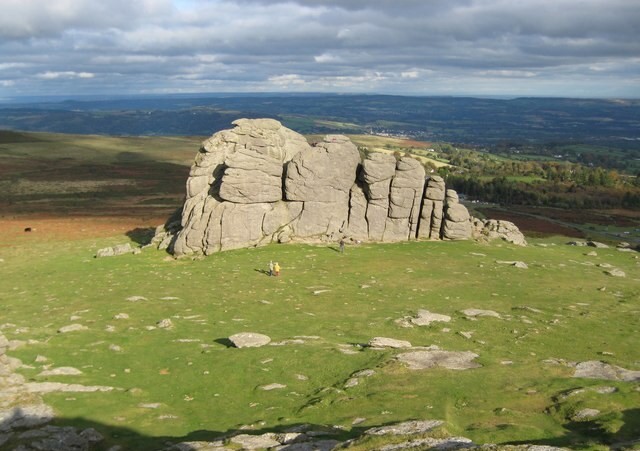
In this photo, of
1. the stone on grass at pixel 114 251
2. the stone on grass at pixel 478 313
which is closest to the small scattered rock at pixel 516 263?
the stone on grass at pixel 478 313

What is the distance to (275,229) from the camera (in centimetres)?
6469

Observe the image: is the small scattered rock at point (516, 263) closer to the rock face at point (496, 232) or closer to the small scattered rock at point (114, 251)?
the rock face at point (496, 232)

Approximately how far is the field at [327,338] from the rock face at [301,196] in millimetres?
3270

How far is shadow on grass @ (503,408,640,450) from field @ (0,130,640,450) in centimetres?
9

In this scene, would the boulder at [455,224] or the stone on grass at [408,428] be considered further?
the boulder at [455,224]

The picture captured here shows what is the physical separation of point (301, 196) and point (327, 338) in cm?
3370

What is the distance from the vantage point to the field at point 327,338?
21.8 metres

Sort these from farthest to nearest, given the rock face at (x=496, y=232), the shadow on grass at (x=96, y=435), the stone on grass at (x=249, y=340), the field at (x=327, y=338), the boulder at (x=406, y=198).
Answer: the rock face at (x=496, y=232) → the boulder at (x=406, y=198) → the stone on grass at (x=249, y=340) → the field at (x=327, y=338) → the shadow on grass at (x=96, y=435)

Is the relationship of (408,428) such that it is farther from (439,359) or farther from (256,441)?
(439,359)

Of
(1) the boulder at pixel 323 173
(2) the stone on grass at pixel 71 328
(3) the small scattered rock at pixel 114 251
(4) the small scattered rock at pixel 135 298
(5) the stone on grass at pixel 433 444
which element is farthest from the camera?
(1) the boulder at pixel 323 173

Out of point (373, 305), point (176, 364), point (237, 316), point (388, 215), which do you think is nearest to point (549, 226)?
point (388, 215)

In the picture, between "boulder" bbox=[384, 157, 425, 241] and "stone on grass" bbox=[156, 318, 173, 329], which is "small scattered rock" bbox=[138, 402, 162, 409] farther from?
"boulder" bbox=[384, 157, 425, 241]

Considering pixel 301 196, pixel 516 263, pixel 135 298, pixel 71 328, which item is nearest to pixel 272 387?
pixel 71 328

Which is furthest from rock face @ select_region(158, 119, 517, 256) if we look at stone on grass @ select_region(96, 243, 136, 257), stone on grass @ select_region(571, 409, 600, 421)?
stone on grass @ select_region(571, 409, 600, 421)
